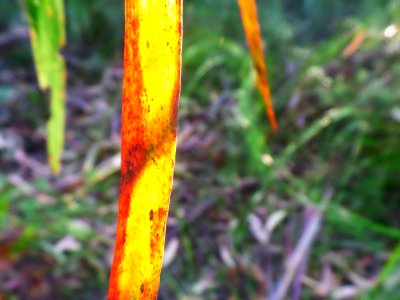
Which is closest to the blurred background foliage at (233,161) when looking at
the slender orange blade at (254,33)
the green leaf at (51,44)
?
the green leaf at (51,44)

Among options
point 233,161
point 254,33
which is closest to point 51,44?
point 254,33

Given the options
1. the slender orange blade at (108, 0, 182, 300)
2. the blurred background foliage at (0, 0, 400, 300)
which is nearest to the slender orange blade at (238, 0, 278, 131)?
the slender orange blade at (108, 0, 182, 300)

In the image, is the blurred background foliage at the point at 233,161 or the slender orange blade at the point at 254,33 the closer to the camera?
the slender orange blade at the point at 254,33

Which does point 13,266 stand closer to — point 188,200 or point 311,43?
point 188,200

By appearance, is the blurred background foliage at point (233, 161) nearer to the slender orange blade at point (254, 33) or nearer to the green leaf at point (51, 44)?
the green leaf at point (51, 44)

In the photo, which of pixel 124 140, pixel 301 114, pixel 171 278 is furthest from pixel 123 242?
pixel 301 114

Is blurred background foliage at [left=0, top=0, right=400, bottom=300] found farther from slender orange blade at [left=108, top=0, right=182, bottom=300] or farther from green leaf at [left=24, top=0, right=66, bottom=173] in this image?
slender orange blade at [left=108, top=0, right=182, bottom=300]
